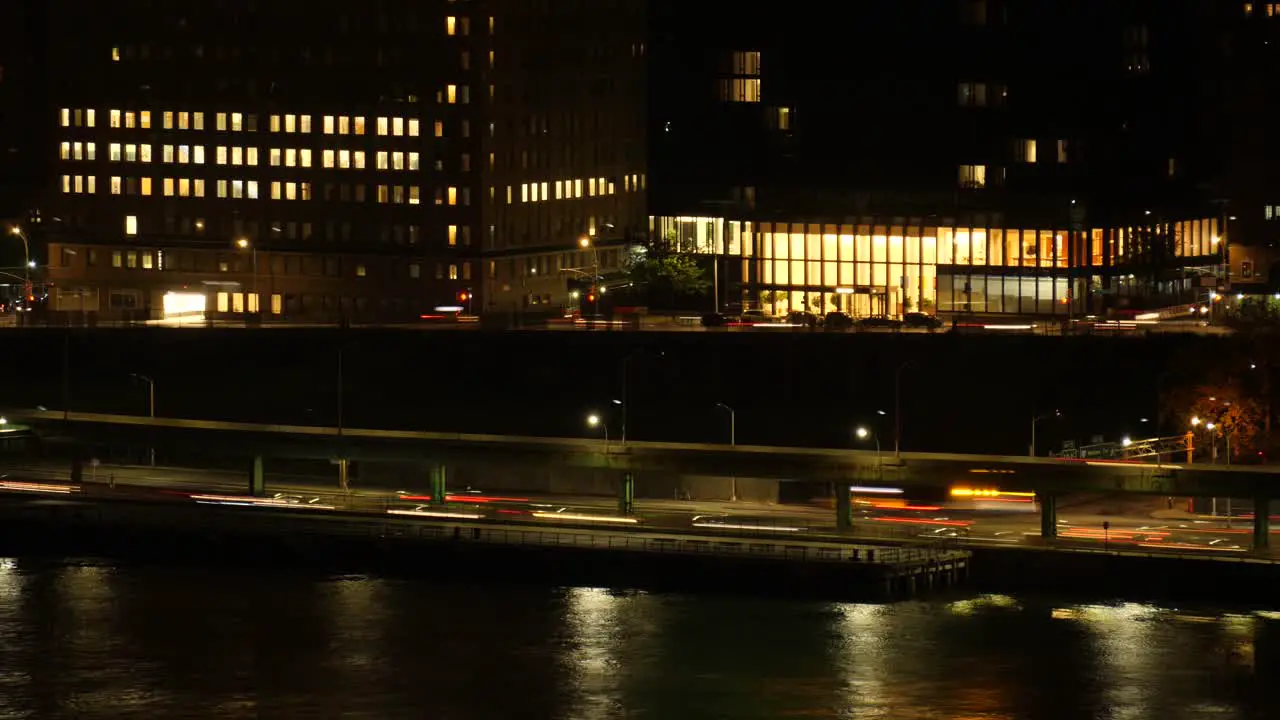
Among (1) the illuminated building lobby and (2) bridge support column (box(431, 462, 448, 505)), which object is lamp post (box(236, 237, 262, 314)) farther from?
(2) bridge support column (box(431, 462, 448, 505))

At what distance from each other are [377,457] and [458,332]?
105 feet

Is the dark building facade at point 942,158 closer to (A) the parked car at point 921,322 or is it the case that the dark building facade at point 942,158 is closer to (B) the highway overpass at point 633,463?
(A) the parked car at point 921,322

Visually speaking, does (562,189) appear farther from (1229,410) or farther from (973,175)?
(1229,410)

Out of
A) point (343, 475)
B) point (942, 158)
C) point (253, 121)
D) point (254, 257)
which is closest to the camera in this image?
point (343, 475)

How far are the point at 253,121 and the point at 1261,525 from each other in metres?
101

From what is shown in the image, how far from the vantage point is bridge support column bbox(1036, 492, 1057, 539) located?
95375mm

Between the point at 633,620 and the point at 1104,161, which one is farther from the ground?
the point at 1104,161

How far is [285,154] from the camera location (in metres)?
175

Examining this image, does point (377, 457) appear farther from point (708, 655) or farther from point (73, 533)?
point (708, 655)

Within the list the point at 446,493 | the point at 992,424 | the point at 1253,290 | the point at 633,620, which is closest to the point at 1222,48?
the point at 1253,290

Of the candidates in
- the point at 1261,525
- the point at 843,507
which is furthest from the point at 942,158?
the point at 1261,525

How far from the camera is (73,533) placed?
340 ft

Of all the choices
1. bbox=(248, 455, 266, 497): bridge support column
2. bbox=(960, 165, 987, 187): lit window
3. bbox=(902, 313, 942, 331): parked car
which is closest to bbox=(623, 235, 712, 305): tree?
bbox=(960, 165, 987, 187): lit window

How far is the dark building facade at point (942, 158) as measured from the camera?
158 m
